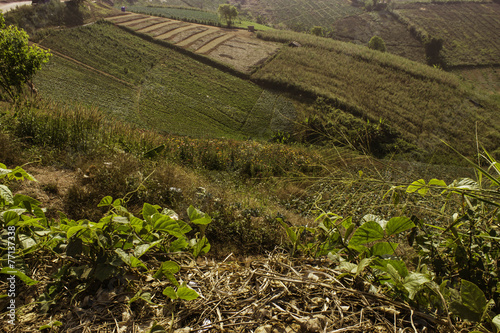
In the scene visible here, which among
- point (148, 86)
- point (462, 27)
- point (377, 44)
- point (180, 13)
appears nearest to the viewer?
point (148, 86)

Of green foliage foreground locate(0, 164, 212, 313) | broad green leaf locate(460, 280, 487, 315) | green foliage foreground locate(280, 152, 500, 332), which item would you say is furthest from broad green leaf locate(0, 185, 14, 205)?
broad green leaf locate(460, 280, 487, 315)

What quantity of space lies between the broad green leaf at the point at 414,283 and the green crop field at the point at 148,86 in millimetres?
14728

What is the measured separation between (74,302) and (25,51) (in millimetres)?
9559

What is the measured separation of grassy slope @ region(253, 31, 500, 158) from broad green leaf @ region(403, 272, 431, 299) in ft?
62.3

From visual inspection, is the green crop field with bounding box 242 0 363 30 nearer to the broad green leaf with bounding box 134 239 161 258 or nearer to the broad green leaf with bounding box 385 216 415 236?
the broad green leaf with bounding box 385 216 415 236

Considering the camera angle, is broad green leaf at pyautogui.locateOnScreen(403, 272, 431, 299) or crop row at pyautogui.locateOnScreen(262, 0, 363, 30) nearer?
broad green leaf at pyautogui.locateOnScreen(403, 272, 431, 299)

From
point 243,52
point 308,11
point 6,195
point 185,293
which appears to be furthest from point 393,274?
point 308,11

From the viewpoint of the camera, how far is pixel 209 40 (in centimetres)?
2866

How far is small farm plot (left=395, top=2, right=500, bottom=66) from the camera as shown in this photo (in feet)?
103

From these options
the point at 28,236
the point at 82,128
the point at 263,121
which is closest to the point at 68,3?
the point at 263,121

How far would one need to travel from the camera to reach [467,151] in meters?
17.2

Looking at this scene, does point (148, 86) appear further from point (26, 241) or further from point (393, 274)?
point (393, 274)

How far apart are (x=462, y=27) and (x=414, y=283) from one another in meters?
49.5

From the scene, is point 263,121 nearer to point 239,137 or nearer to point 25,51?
point 239,137
